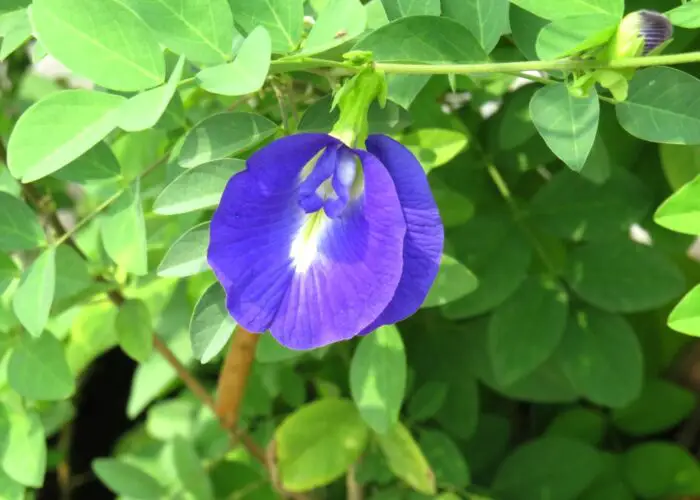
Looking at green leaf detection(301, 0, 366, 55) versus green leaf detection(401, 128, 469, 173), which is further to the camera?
green leaf detection(401, 128, 469, 173)

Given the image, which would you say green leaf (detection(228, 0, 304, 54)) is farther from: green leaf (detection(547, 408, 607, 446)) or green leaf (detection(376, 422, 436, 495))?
green leaf (detection(547, 408, 607, 446))

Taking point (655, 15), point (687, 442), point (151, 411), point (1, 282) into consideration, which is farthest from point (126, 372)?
point (655, 15)

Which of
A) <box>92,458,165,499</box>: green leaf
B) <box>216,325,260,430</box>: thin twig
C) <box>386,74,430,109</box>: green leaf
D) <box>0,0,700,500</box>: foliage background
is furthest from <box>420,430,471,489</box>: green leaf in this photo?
<box>386,74,430,109</box>: green leaf

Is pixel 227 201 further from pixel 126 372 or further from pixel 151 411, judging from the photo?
pixel 126 372

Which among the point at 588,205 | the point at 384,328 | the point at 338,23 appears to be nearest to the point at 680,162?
the point at 588,205

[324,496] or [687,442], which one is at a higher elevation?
[324,496]

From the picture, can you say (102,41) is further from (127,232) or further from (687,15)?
(687,15)
